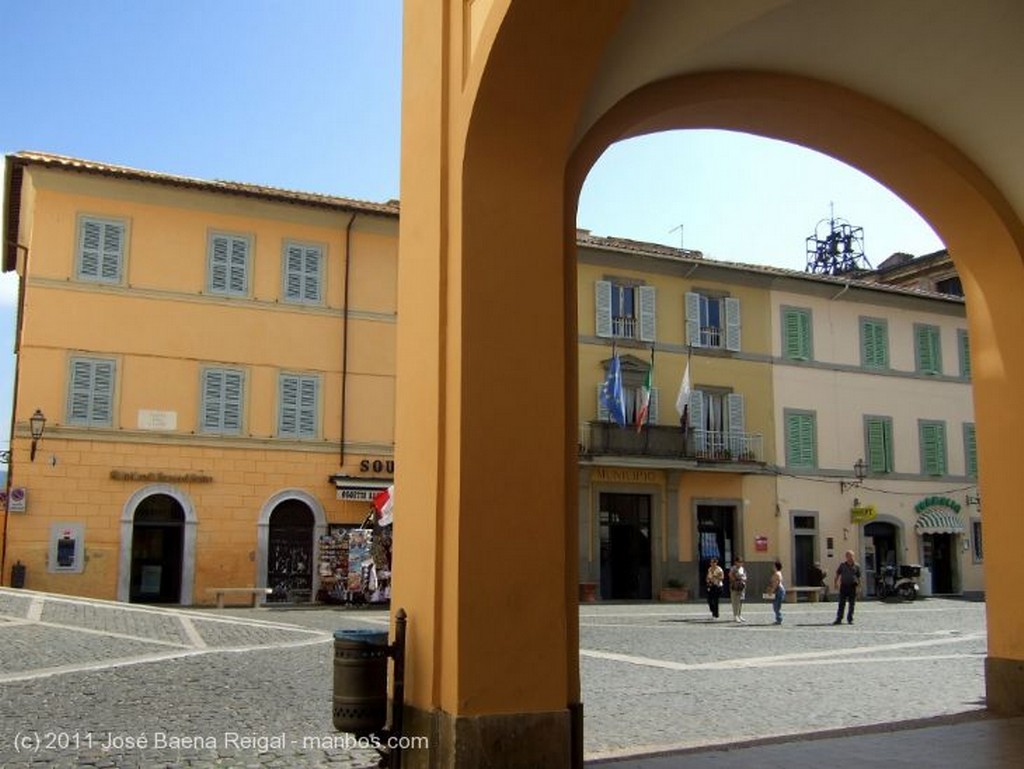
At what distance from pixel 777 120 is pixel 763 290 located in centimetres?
2506

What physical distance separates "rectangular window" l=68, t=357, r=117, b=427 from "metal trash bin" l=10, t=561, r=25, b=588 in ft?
10.9

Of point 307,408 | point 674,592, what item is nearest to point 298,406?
point 307,408

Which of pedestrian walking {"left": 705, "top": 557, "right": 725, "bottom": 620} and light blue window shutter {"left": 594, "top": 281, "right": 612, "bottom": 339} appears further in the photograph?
light blue window shutter {"left": 594, "top": 281, "right": 612, "bottom": 339}

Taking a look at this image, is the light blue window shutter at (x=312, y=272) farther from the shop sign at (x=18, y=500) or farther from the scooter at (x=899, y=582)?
the scooter at (x=899, y=582)

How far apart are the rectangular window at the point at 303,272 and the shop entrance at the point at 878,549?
1862 centimetres

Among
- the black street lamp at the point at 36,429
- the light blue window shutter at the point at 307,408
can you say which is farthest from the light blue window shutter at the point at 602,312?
the black street lamp at the point at 36,429

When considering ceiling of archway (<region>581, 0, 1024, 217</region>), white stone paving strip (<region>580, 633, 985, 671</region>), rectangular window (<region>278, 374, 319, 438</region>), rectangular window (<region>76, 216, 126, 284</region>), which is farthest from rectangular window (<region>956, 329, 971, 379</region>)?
ceiling of archway (<region>581, 0, 1024, 217</region>)

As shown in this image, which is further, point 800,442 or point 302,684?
point 800,442

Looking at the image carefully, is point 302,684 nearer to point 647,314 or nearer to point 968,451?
point 647,314

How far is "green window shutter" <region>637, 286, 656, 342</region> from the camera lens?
30297 mm

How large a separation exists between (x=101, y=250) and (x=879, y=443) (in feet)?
77.9

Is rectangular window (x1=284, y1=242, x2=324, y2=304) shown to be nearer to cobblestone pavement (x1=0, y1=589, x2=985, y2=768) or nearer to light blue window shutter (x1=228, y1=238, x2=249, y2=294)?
light blue window shutter (x1=228, y1=238, x2=249, y2=294)

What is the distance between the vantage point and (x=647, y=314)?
1196 inches

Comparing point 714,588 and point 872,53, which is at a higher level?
point 872,53
